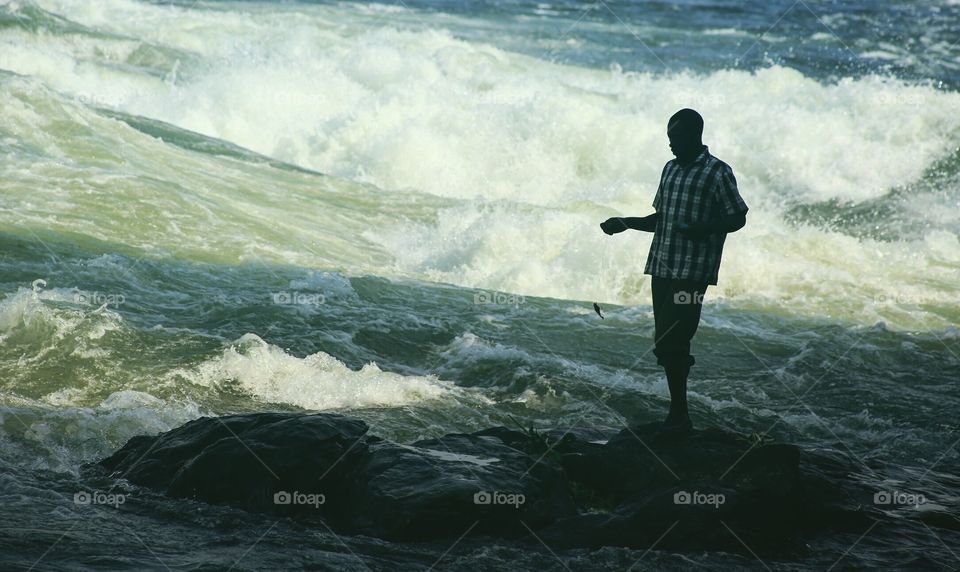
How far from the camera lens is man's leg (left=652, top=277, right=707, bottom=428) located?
5582 millimetres

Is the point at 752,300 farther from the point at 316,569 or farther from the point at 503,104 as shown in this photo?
the point at 503,104

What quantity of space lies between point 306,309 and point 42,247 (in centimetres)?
260

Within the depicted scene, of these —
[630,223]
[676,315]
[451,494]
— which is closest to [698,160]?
[630,223]

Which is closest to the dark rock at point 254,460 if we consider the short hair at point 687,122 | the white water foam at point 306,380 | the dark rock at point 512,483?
the dark rock at point 512,483

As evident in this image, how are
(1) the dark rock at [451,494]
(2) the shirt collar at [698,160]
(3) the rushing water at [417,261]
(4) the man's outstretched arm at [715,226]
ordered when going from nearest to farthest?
(1) the dark rock at [451,494] → (4) the man's outstretched arm at [715,226] → (2) the shirt collar at [698,160] → (3) the rushing water at [417,261]

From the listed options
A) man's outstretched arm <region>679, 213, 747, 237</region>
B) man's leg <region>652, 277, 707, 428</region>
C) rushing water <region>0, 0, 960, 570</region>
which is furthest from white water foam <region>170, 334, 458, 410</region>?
man's outstretched arm <region>679, 213, 747, 237</region>

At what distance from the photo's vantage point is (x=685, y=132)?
5.45 metres

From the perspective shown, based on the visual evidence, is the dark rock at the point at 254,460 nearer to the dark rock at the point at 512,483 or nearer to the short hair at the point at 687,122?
the dark rock at the point at 512,483

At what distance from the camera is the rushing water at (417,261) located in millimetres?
6090

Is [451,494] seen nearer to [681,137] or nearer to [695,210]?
[695,210]

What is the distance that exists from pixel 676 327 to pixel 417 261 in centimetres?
692

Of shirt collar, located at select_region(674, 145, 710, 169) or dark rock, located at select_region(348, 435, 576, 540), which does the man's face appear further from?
dark rock, located at select_region(348, 435, 576, 540)

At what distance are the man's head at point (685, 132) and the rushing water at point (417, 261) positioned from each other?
2.05 metres

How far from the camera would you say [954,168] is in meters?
17.8
